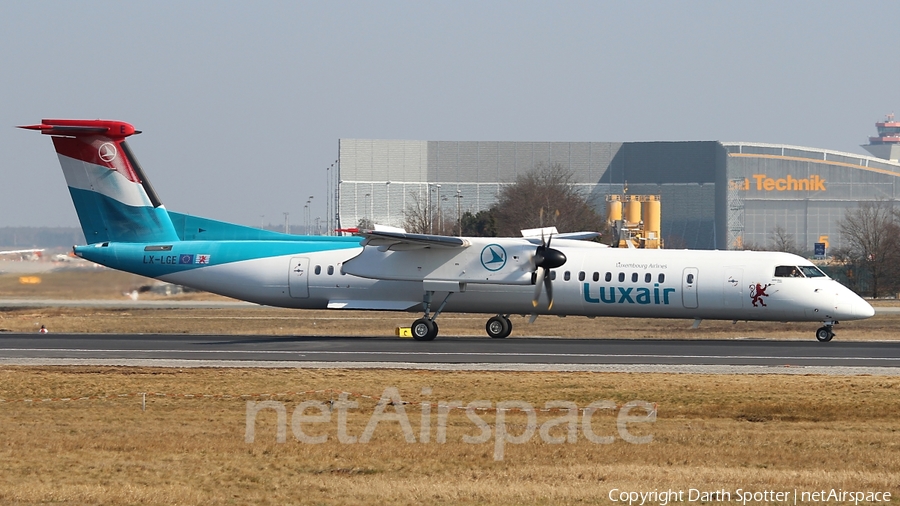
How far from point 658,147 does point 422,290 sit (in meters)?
87.3

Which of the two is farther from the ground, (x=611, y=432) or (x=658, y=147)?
(x=658, y=147)

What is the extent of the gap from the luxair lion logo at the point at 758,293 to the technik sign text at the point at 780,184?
81116mm

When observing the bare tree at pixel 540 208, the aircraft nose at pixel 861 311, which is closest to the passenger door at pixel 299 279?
the aircraft nose at pixel 861 311

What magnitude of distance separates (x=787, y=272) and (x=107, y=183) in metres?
21.2

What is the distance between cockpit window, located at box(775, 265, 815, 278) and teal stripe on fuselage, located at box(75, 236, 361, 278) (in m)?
13.3

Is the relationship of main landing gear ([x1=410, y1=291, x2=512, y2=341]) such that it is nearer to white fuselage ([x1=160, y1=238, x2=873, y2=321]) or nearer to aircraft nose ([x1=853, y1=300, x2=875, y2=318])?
white fuselage ([x1=160, y1=238, x2=873, y2=321])

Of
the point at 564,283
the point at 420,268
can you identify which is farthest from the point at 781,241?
the point at 420,268

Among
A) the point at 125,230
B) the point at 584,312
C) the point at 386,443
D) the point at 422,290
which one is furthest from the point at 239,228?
the point at 386,443

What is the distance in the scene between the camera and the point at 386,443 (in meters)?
15.3

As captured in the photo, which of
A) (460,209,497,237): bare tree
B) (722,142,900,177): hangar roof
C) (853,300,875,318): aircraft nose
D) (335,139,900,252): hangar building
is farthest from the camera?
(722,142,900,177): hangar roof

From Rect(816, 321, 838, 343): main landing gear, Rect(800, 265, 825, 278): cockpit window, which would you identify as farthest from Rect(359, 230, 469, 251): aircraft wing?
Rect(816, 321, 838, 343): main landing gear

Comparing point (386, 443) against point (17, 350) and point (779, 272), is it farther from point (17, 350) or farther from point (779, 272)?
point (779, 272)

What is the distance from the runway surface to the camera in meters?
25.0

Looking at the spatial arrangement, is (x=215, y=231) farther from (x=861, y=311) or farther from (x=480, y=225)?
(x=480, y=225)
